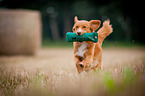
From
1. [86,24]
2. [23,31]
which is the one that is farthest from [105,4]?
[86,24]

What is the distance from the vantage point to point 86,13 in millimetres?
13180

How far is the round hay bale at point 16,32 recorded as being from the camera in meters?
6.10

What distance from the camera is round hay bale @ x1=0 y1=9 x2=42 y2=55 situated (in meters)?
6.10

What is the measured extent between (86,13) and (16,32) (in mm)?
8187

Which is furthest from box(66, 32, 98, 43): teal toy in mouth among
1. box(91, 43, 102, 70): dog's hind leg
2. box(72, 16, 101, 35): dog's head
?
box(91, 43, 102, 70): dog's hind leg

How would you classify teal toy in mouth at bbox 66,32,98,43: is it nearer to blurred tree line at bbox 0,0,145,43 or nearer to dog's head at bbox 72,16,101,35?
dog's head at bbox 72,16,101,35

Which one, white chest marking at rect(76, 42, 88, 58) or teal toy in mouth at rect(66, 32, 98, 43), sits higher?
teal toy in mouth at rect(66, 32, 98, 43)

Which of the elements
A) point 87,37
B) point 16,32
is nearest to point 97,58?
point 87,37

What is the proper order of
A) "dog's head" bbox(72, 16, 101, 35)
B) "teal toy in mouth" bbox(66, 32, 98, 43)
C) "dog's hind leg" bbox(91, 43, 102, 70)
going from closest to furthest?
"teal toy in mouth" bbox(66, 32, 98, 43)
"dog's head" bbox(72, 16, 101, 35)
"dog's hind leg" bbox(91, 43, 102, 70)

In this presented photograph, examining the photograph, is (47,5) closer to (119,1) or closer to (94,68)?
(119,1)

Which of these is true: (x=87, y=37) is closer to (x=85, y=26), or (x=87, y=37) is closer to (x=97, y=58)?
(x=85, y=26)

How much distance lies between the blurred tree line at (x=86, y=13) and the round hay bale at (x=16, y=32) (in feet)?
11.1

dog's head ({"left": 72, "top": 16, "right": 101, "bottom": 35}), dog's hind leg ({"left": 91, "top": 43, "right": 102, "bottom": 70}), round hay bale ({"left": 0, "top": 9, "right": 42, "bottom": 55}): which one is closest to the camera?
dog's head ({"left": 72, "top": 16, "right": 101, "bottom": 35})

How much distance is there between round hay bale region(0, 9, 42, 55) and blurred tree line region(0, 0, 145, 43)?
11.1ft
